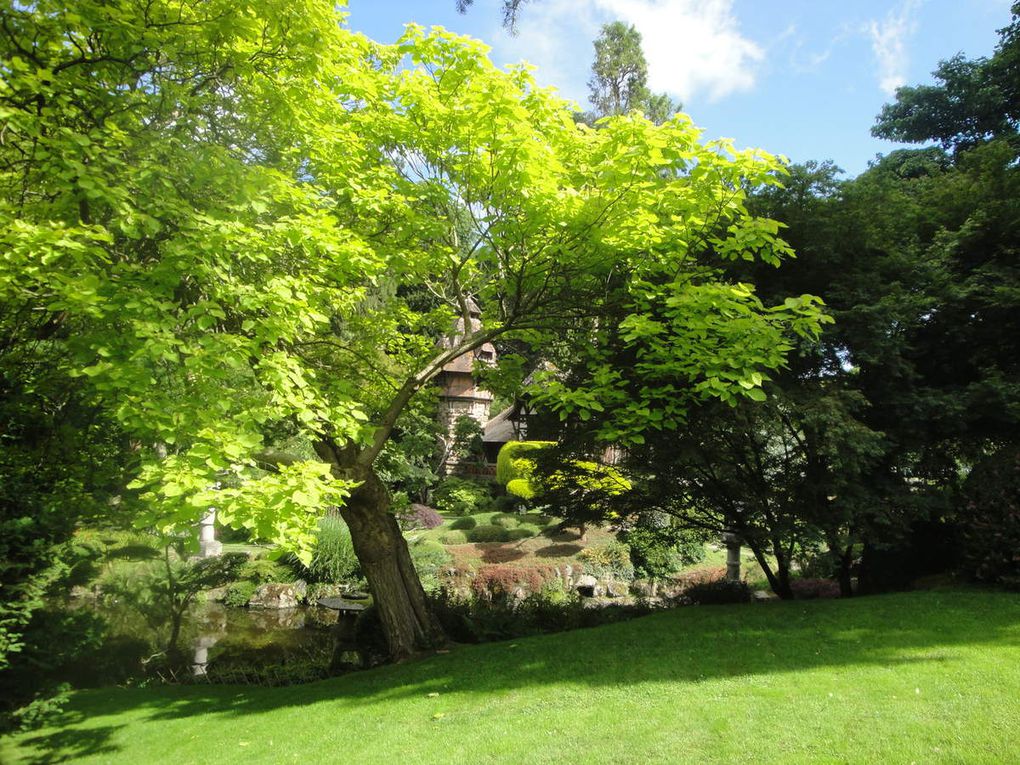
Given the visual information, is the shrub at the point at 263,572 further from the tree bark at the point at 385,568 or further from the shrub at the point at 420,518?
the tree bark at the point at 385,568

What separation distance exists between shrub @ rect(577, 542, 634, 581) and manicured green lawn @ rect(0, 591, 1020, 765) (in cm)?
718

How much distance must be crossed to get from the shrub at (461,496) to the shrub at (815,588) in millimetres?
14138

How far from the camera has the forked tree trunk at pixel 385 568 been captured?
28.6 feet

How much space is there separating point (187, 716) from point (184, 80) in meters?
6.90

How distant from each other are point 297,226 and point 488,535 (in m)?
14.4

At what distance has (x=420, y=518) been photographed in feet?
71.3

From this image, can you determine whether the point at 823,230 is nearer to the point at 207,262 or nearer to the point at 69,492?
the point at 207,262

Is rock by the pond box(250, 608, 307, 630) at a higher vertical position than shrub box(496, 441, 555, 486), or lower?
lower

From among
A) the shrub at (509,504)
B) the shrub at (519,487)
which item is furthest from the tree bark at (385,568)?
the shrub at (509,504)

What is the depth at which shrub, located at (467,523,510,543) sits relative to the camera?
18.4 m

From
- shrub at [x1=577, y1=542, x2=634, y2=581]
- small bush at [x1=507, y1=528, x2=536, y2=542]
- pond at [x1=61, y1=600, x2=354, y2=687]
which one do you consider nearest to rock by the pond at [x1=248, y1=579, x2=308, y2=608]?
pond at [x1=61, y1=600, x2=354, y2=687]

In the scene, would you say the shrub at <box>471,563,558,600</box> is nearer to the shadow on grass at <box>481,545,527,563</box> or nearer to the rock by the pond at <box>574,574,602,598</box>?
the rock by the pond at <box>574,574,602,598</box>

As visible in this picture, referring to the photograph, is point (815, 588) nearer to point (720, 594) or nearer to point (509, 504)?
point (720, 594)

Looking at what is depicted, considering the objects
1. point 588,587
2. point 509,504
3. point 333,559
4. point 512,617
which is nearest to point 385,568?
point 512,617
